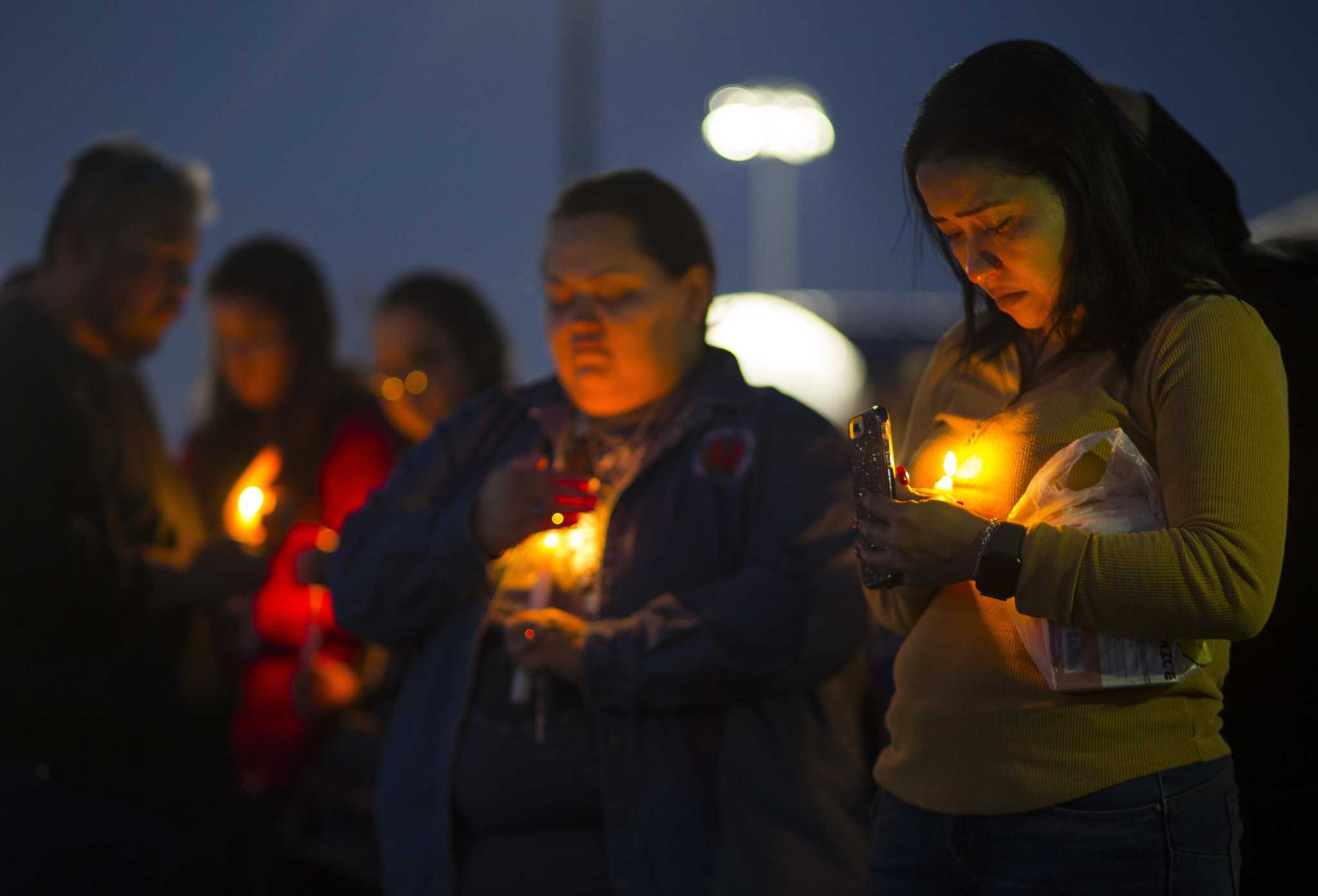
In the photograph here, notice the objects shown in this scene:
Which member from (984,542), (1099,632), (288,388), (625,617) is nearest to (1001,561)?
(984,542)

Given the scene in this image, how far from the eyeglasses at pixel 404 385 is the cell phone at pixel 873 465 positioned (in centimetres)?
283

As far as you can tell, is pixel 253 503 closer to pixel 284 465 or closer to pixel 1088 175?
pixel 284 465

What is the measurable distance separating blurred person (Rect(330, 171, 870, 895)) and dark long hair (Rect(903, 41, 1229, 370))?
36.3 inches

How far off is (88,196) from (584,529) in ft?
5.65

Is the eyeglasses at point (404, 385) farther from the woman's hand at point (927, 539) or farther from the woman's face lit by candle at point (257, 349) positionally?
the woman's hand at point (927, 539)

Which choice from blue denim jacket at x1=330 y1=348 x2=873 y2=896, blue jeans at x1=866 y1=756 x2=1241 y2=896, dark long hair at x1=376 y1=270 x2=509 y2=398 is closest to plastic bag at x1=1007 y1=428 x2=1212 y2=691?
blue jeans at x1=866 y1=756 x2=1241 y2=896

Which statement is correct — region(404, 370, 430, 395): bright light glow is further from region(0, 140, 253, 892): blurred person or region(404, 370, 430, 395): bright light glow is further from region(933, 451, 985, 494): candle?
region(933, 451, 985, 494): candle

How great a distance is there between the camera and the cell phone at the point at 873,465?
171 cm

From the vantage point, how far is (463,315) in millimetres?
4469

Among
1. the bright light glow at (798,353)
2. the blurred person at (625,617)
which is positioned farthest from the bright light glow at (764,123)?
the blurred person at (625,617)

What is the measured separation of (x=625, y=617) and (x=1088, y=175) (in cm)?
131

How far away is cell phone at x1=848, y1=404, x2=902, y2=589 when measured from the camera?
1711 millimetres

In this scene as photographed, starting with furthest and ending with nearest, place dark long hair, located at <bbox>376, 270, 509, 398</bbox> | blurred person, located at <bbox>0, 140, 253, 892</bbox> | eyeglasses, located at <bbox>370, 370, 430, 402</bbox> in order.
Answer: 1. dark long hair, located at <bbox>376, 270, 509, 398</bbox>
2. eyeglasses, located at <bbox>370, 370, 430, 402</bbox>
3. blurred person, located at <bbox>0, 140, 253, 892</bbox>

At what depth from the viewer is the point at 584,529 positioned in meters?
2.70
